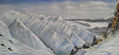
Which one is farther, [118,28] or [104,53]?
[118,28]

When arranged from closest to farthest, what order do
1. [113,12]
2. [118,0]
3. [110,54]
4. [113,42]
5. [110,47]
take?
1. [110,54]
2. [110,47]
3. [113,42]
4. [118,0]
5. [113,12]

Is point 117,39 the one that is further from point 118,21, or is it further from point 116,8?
point 116,8

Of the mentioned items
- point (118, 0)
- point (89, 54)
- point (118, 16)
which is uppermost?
point (118, 0)

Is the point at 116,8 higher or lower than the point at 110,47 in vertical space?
higher

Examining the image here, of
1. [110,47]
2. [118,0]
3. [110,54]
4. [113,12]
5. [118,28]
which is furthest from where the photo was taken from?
[113,12]

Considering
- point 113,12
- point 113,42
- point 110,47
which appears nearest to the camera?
point 110,47

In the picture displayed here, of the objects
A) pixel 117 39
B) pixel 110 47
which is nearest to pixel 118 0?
pixel 117 39

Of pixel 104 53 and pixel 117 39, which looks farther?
pixel 117 39

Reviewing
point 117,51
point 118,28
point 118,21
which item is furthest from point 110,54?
point 118,21

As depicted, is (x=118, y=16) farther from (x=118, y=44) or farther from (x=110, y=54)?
(x=110, y=54)
